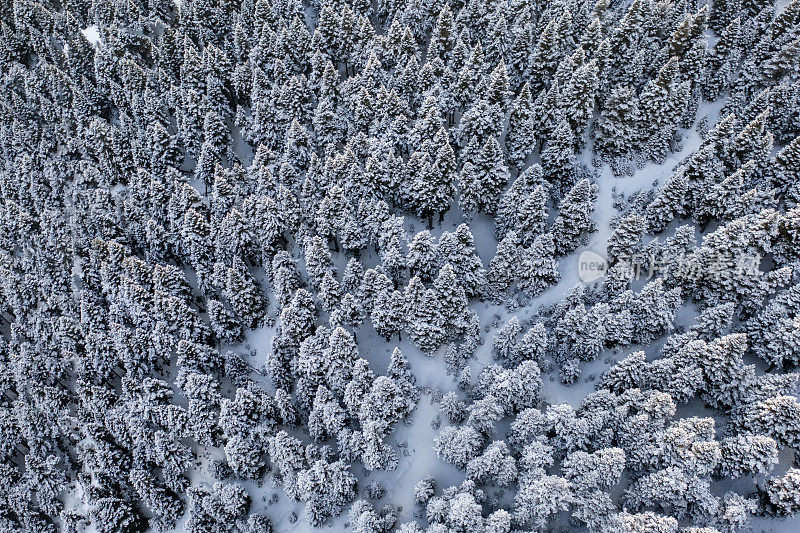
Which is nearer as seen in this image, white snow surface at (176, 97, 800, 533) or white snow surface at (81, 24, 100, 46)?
white snow surface at (176, 97, 800, 533)

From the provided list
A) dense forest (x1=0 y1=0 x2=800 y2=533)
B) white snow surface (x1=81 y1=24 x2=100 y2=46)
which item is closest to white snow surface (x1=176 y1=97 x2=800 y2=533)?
dense forest (x1=0 y1=0 x2=800 y2=533)

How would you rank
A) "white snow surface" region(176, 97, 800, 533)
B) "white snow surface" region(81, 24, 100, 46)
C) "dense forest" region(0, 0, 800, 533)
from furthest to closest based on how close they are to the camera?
"white snow surface" region(81, 24, 100, 46) → "white snow surface" region(176, 97, 800, 533) → "dense forest" region(0, 0, 800, 533)

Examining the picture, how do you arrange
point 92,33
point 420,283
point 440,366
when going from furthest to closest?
point 92,33
point 440,366
point 420,283

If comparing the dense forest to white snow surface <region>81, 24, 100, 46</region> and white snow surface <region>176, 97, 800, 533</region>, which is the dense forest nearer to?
white snow surface <region>176, 97, 800, 533</region>

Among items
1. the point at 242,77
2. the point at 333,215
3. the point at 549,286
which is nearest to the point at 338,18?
the point at 242,77

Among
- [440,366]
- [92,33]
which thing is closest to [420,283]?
[440,366]

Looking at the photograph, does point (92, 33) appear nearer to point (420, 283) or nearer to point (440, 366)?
point (420, 283)

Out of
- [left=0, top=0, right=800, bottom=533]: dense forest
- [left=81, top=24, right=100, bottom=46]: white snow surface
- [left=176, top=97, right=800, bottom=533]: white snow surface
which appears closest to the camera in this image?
[left=0, top=0, right=800, bottom=533]: dense forest

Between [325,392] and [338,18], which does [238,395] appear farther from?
[338,18]

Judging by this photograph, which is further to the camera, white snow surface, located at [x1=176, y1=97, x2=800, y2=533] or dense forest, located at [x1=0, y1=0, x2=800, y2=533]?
white snow surface, located at [x1=176, y1=97, x2=800, y2=533]
